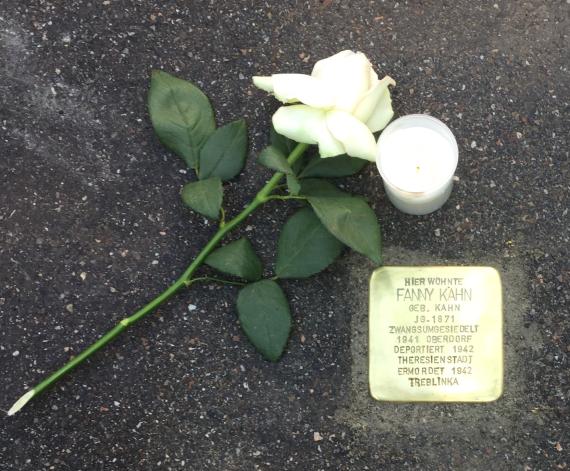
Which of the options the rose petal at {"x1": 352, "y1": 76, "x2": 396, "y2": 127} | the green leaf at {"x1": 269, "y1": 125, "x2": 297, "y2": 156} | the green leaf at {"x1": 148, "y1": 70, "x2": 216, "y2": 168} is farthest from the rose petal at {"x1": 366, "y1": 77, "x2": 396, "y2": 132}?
the green leaf at {"x1": 148, "y1": 70, "x2": 216, "y2": 168}

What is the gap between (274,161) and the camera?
795 mm

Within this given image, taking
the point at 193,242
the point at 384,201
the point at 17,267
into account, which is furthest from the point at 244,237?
the point at 17,267

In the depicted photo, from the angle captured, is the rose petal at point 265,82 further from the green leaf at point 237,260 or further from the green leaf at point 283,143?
the green leaf at point 237,260

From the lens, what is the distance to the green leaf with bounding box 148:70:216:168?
91cm

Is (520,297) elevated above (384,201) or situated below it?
below

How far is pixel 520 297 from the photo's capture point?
0.94 m

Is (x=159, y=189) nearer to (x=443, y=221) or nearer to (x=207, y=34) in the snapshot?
(x=207, y=34)

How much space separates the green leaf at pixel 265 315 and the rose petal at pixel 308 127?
0.21m

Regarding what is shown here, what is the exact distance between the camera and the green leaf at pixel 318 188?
2.89 feet

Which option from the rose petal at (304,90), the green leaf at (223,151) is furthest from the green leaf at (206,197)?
the rose petal at (304,90)

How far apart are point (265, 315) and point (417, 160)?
0.91ft

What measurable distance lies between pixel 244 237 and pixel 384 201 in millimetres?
198

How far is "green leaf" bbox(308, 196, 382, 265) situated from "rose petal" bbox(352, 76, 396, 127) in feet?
0.32

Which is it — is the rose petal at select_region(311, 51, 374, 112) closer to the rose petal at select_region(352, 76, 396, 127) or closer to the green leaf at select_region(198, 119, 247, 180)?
the rose petal at select_region(352, 76, 396, 127)
